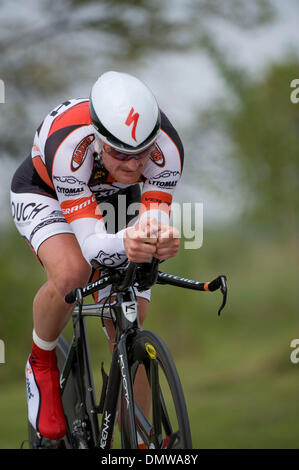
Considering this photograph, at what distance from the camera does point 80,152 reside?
2318 millimetres

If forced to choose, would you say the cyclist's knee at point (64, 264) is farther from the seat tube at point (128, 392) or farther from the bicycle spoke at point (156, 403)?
the bicycle spoke at point (156, 403)

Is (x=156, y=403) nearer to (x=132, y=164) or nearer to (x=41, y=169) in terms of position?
(x=132, y=164)

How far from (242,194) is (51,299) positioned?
6.40m

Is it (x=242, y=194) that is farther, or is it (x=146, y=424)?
(x=242, y=194)

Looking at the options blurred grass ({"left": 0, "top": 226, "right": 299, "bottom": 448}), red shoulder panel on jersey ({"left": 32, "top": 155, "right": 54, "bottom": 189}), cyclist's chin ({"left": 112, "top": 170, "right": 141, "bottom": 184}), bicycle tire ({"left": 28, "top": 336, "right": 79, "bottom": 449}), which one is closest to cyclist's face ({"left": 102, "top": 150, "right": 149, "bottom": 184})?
cyclist's chin ({"left": 112, "top": 170, "right": 141, "bottom": 184})

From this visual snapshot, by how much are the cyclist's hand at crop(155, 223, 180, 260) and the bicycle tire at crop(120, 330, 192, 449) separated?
291mm

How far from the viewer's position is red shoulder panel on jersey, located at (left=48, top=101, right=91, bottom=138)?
2393 mm

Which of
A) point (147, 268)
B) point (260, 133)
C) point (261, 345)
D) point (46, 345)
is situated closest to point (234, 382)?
point (261, 345)

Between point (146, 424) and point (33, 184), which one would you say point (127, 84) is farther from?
point (146, 424)

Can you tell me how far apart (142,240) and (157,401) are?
0.55m

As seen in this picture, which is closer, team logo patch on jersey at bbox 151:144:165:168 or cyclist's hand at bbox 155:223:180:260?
cyclist's hand at bbox 155:223:180:260

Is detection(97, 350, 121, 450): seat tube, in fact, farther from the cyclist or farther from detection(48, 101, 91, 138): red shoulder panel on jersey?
detection(48, 101, 91, 138): red shoulder panel on jersey

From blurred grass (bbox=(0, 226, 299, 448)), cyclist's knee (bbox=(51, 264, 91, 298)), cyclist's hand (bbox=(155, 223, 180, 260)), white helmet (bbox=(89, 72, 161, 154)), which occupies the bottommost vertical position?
cyclist's hand (bbox=(155, 223, 180, 260))

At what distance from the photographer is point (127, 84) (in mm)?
2182
